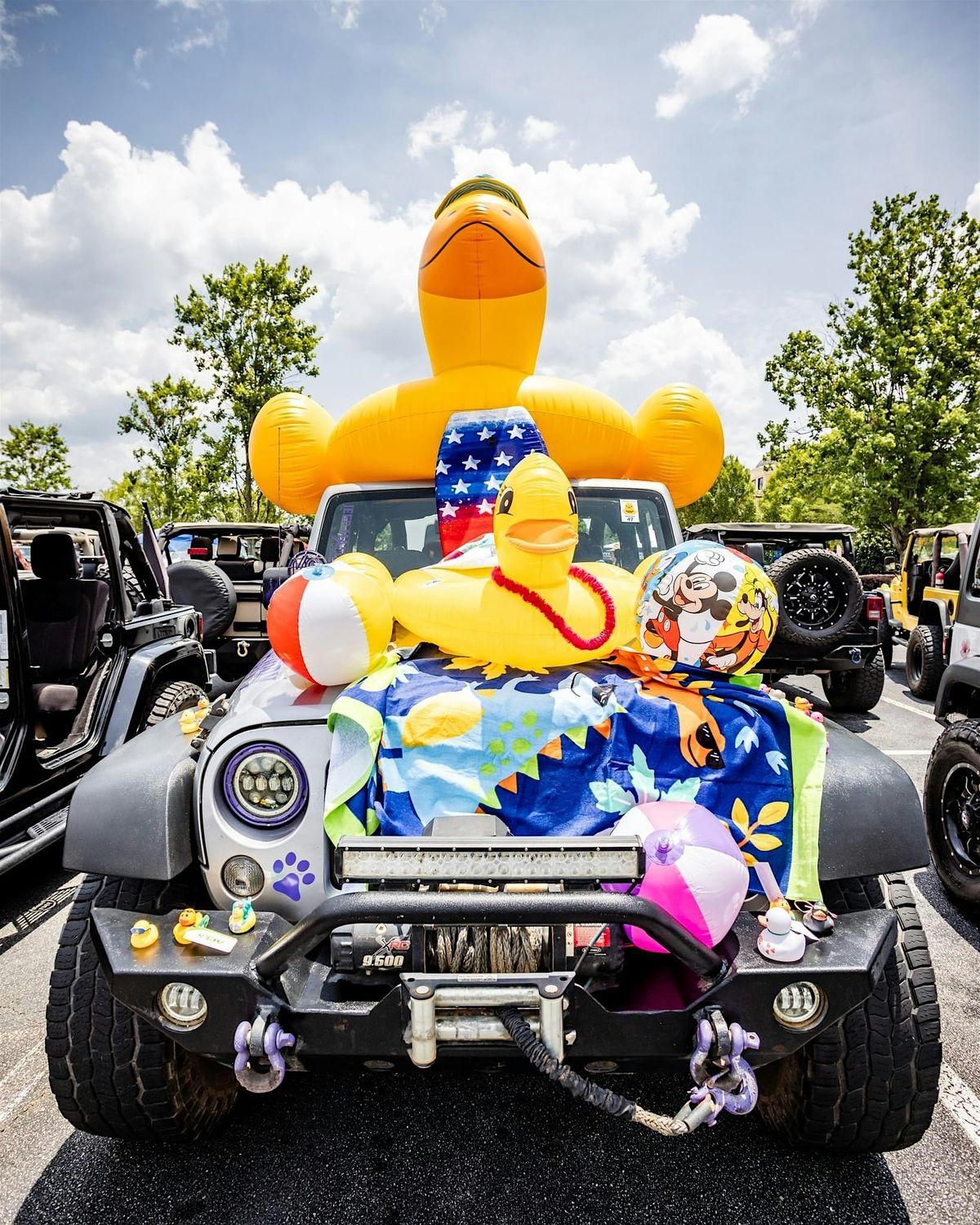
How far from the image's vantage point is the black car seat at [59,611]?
4938 millimetres

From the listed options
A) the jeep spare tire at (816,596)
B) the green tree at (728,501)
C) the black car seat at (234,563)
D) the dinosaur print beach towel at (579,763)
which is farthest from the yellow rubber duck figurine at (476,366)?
the green tree at (728,501)

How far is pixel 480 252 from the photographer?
3.50m

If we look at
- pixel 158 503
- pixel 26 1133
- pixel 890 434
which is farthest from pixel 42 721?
pixel 890 434

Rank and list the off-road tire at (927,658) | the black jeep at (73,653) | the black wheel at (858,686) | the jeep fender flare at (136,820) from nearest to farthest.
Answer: the jeep fender flare at (136,820)
the black jeep at (73,653)
the black wheel at (858,686)
the off-road tire at (927,658)

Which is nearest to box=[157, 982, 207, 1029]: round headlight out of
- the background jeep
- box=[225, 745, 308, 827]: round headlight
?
box=[225, 745, 308, 827]: round headlight

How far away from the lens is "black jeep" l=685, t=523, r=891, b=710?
6195mm

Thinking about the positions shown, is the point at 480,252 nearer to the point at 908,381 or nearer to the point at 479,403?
the point at 479,403

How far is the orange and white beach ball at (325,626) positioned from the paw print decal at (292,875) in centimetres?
53

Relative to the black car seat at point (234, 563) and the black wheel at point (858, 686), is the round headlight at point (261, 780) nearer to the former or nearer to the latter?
the black wheel at point (858, 686)

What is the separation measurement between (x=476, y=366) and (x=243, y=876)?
8.84ft

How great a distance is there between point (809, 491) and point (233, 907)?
24.4 metres

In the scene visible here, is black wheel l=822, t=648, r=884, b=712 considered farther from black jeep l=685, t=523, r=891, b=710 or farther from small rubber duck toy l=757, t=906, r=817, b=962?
small rubber duck toy l=757, t=906, r=817, b=962

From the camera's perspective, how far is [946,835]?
3.80m

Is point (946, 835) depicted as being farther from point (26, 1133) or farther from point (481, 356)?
point (26, 1133)
